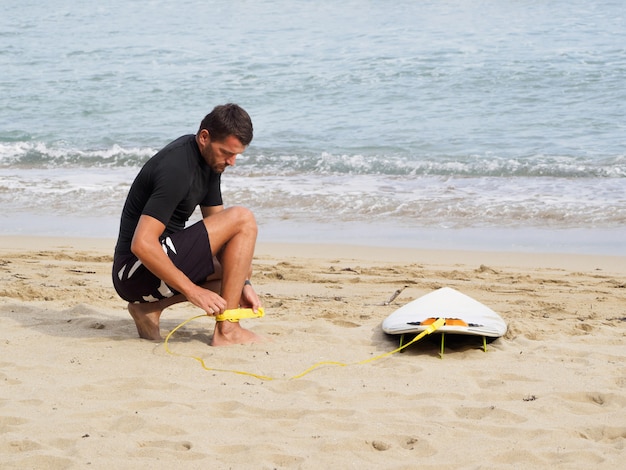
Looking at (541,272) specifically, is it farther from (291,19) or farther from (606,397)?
(291,19)

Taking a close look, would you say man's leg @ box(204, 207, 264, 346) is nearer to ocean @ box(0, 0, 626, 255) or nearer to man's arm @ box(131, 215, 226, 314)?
man's arm @ box(131, 215, 226, 314)

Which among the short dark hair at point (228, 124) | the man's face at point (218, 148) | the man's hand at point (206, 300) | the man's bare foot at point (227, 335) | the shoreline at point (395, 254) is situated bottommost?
the shoreline at point (395, 254)

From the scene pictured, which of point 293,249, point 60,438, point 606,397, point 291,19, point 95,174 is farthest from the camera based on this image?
point 291,19

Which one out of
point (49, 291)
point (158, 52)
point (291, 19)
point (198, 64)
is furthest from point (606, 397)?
point (291, 19)

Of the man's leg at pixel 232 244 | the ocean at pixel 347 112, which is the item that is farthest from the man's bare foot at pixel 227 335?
the ocean at pixel 347 112

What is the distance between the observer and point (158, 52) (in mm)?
19484

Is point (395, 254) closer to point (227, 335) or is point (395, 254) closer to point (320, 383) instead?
point (227, 335)

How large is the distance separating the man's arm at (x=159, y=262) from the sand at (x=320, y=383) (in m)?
0.34

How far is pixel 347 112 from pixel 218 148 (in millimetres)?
10536

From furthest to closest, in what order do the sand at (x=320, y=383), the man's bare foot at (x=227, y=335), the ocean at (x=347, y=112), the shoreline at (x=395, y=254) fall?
the ocean at (x=347, y=112), the shoreline at (x=395, y=254), the man's bare foot at (x=227, y=335), the sand at (x=320, y=383)

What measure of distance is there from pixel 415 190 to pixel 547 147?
2914mm

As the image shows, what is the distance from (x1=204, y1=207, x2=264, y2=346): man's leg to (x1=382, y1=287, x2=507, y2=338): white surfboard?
85 centimetres

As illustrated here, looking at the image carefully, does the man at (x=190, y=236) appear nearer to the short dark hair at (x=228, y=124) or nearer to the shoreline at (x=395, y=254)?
the short dark hair at (x=228, y=124)

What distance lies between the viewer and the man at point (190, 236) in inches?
157
